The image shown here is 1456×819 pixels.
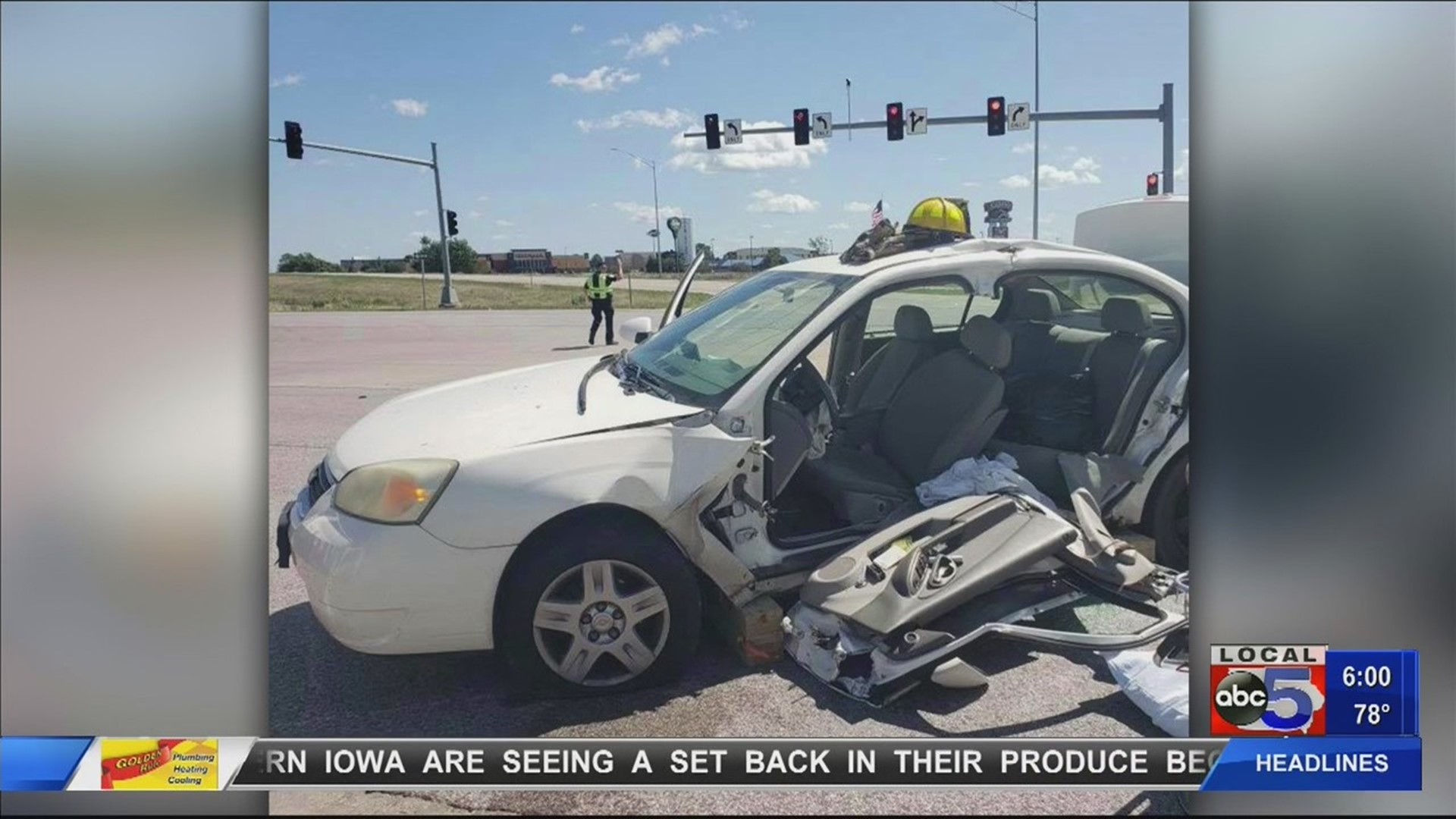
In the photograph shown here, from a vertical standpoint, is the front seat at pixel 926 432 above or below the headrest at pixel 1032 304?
below

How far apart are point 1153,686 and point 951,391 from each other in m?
1.58

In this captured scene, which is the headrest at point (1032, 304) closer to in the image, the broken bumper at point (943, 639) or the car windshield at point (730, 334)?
the car windshield at point (730, 334)

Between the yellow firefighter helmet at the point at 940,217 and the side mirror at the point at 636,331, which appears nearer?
the yellow firefighter helmet at the point at 940,217

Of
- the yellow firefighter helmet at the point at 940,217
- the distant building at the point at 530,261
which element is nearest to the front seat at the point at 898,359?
the yellow firefighter helmet at the point at 940,217

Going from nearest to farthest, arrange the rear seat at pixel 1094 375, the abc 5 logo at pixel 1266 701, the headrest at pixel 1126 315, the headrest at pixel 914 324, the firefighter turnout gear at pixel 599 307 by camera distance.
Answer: the abc 5 logo at pixel 1266 701, the rear seat at pixel 1094 375, the headrest at pixel 1126 315, the headrest at pixel 914 324, the firefighter turnout gear at pixel 599 307

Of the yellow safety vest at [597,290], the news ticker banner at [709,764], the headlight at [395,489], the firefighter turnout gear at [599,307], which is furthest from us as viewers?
the firefighter turnout gear at [599,307]

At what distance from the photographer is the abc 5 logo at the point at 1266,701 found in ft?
9.00

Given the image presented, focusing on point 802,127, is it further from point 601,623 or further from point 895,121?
point 601,623

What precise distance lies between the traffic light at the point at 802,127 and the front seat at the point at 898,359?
4.61ft

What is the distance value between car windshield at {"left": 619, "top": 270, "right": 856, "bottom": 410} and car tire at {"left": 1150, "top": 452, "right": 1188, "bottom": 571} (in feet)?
5.67

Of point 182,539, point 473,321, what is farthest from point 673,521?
point 473,321

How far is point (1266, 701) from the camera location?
9.05 ft

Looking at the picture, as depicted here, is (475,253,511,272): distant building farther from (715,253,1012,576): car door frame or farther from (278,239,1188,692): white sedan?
(715,253,1012,576): car door frame

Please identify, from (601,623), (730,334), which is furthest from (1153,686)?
(730,334)
